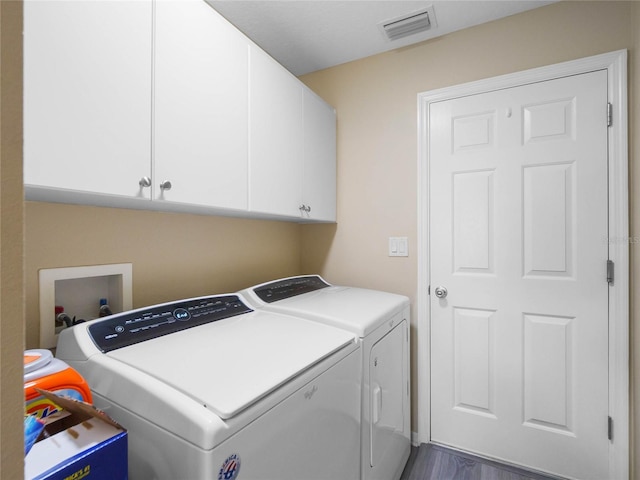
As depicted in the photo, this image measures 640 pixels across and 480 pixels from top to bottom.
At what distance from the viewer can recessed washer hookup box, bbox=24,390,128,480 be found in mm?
551

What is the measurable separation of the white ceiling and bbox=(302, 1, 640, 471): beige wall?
0.28 ft

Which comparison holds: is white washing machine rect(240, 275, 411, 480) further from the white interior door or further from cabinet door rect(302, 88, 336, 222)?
cabinet door rect(302, 88, 336, 222)

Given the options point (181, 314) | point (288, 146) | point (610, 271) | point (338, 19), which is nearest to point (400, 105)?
point (338, 19)

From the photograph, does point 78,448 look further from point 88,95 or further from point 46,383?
point 88,95

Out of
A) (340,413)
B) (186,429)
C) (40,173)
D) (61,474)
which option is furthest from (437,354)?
(40,173)

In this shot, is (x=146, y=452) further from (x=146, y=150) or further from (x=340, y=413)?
(x=146, y=150)

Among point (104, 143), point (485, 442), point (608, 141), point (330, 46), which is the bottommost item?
point (485, 442)

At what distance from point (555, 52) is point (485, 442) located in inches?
87.4

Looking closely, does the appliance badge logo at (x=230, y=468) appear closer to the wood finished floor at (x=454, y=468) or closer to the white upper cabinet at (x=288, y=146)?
the white upper cabinet at (x=288, y=146)

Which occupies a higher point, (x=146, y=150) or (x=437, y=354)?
(x=146, y=150)

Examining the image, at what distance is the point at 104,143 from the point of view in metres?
0.92

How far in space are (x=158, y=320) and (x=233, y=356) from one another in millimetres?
417

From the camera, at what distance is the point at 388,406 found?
1.54m

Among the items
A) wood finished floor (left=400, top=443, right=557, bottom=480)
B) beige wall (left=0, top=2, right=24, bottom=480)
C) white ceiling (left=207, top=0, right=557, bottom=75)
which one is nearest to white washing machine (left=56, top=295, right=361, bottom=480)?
beige wall (left=0, top=2, right=24, bottom=480)
